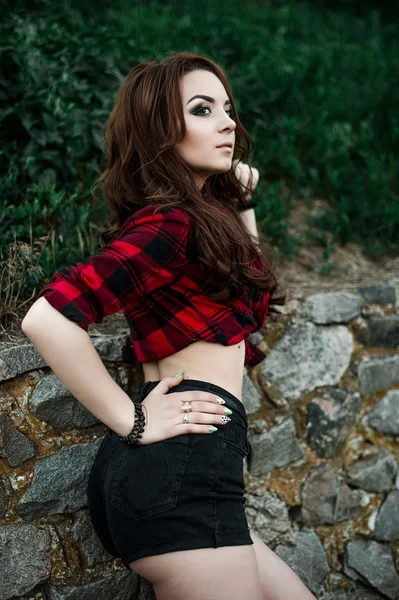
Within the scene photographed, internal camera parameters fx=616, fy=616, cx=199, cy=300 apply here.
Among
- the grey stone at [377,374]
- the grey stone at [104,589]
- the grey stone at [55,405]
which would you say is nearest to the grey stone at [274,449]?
the grey stone at [377,374]

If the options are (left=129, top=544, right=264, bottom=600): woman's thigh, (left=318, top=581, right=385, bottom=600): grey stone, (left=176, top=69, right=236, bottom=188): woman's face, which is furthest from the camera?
(left=318, top=581, right=385, bottom=600): grey stone

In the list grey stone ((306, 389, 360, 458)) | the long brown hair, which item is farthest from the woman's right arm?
grey stone ((306, 389, 360, 458))

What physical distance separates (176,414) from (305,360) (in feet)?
4.07

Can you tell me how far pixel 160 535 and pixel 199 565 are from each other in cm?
13

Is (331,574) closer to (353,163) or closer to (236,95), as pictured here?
(353,163)

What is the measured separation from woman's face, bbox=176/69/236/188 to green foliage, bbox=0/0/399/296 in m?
0.52

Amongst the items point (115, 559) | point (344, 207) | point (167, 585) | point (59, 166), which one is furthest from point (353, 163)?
point (167, 585)

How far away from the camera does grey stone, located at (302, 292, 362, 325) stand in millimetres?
2943

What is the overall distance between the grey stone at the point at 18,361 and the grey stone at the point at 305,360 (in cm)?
107

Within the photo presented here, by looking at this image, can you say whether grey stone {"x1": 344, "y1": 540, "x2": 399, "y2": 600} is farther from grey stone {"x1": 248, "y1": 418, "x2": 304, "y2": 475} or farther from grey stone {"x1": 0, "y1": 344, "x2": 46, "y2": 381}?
grey stone {"x1": 0, "y1": 344, "x2": 46, "y2": 381}

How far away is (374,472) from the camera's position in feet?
9.73

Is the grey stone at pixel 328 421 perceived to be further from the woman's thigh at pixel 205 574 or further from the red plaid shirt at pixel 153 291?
the woman's thigh at pixel 205 574

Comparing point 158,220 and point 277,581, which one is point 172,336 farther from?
point 277,581

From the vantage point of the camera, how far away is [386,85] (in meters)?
4.51
